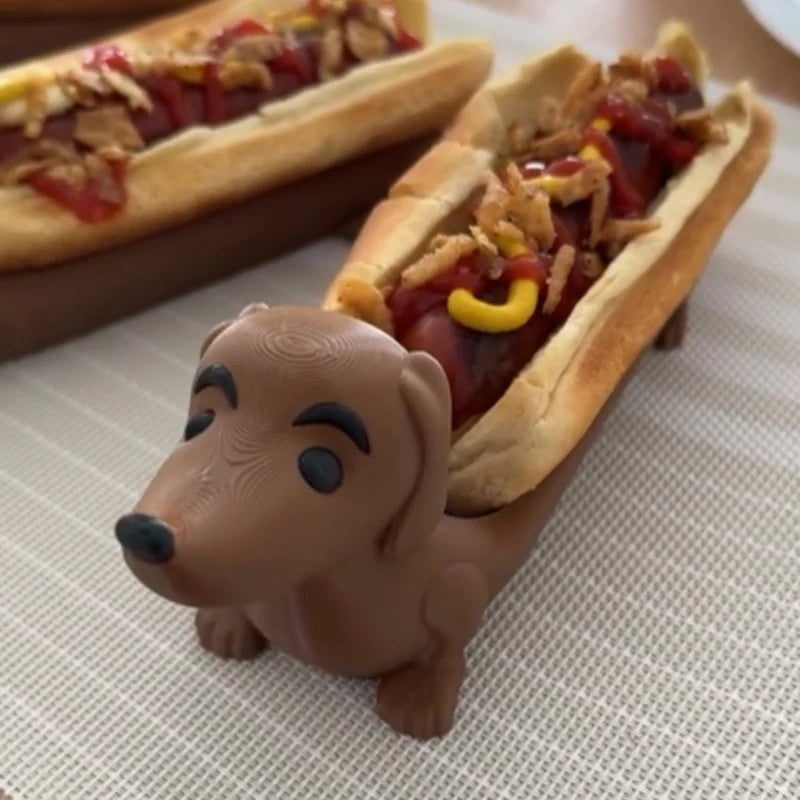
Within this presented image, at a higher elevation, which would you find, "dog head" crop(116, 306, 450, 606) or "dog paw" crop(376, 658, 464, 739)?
"dog head" crop(116, 306, 450, 606)

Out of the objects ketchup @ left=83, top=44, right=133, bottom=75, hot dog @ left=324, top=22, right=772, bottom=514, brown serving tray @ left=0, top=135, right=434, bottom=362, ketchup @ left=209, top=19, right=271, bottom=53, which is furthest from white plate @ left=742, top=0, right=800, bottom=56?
ketchup @ left=83, top=44, right=133, bottom=75

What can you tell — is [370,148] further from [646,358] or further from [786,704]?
[786,704]

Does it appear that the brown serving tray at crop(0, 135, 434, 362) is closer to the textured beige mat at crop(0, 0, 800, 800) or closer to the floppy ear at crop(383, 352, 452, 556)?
the textured beige mat at crop(0, 0, 800, 800)

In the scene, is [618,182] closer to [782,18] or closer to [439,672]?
[439,672]

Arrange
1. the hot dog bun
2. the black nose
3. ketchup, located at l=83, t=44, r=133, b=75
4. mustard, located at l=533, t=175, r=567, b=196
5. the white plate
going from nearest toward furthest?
1. the black nose
2. mustard, located at l=533, t=175, r=567, b=196
3. ketchup, located at l=83, t=44, r=133, b=75
4. the hot dog bun
5. the white plate

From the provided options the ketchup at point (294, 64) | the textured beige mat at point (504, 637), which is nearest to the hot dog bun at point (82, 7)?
the ketchup at point (294, 64)

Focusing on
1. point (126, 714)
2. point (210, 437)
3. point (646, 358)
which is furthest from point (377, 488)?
point (646, 358)
